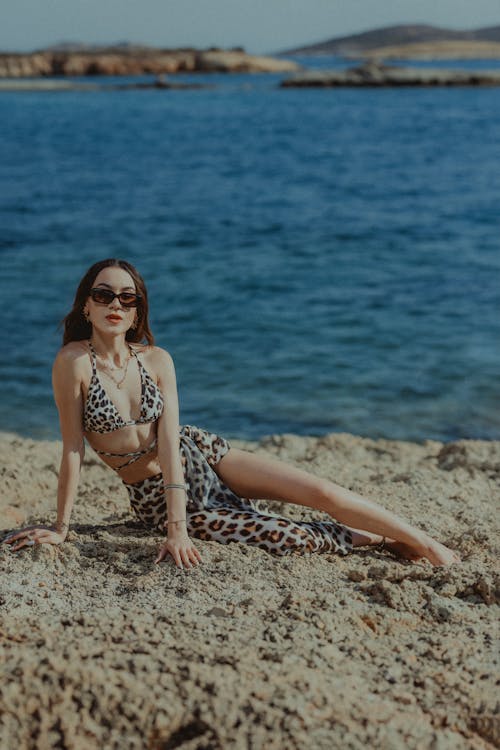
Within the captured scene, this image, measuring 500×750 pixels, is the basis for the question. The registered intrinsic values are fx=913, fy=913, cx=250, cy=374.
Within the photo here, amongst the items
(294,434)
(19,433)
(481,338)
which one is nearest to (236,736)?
(294,434)

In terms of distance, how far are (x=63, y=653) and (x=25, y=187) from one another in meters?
21.2

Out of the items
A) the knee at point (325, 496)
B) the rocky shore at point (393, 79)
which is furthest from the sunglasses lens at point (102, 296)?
the rocky shore at point (393, 79)

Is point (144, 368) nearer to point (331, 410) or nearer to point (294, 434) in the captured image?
point (294, 434)

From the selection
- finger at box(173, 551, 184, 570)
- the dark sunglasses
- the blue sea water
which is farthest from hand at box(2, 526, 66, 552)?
the blue sea water

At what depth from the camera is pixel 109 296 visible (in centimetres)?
416

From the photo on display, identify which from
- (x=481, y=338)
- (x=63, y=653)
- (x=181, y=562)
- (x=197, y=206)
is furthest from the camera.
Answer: (x=197, y=206)

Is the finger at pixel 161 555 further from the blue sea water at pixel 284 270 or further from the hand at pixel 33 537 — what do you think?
the blue sea water at pixel 284 270

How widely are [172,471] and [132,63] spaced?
315ft

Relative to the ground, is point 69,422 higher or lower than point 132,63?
lower

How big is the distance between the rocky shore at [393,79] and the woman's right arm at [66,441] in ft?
227

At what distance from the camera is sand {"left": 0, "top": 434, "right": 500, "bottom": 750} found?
272cm

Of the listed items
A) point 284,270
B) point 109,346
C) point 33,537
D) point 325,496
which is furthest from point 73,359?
point 284,270

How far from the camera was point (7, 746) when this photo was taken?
8.81 feet

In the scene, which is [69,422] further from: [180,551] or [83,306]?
[180,551]
